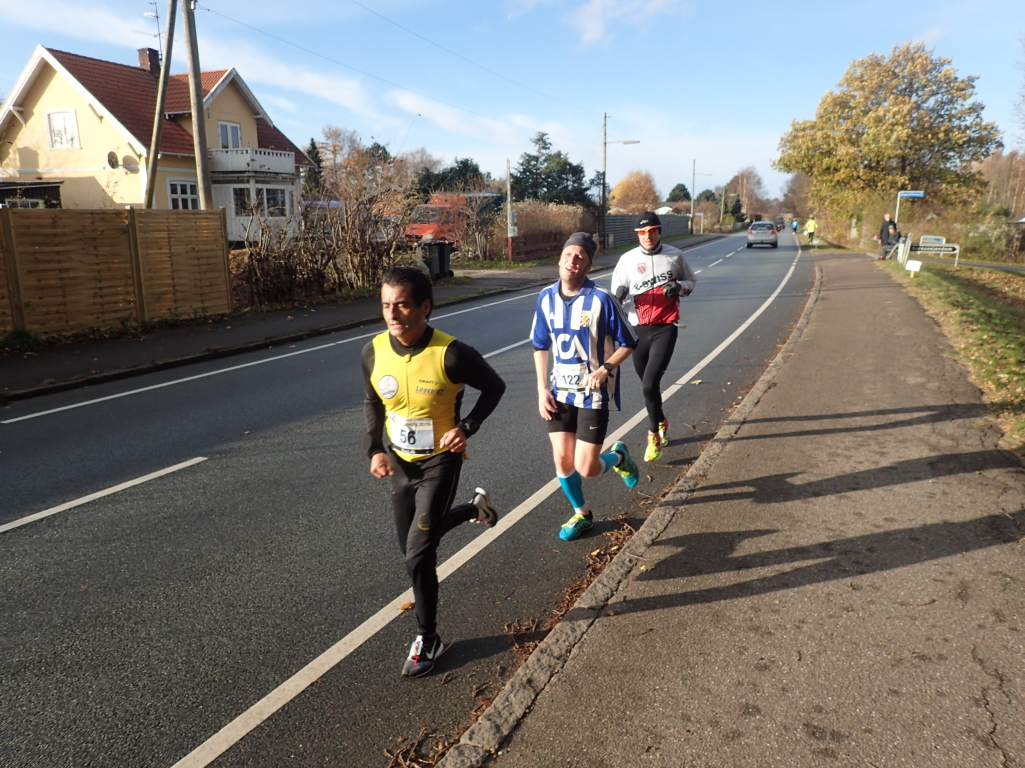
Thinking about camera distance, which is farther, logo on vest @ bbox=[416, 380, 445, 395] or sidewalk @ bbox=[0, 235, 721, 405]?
sidewalk @ bbox=[0, 235, 721, 405]

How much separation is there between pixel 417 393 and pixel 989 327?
11061mm

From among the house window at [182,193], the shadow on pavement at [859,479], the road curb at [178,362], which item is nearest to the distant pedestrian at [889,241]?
the road curb at [178,362]

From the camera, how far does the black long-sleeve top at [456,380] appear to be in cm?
314

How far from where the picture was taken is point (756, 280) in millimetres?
23672

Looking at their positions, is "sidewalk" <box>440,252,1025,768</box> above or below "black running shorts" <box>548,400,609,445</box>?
below

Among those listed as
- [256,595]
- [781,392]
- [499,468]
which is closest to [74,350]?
[499,468]

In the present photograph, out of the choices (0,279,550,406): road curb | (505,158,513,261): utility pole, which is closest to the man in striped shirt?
(0,279,550,406): road curb

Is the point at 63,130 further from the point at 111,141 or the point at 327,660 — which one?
the point at 327,660

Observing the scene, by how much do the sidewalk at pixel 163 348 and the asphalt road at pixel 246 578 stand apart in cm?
133

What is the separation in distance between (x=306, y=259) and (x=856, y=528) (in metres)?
15.4

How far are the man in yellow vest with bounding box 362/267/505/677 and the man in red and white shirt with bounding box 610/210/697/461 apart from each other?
2.81 metres

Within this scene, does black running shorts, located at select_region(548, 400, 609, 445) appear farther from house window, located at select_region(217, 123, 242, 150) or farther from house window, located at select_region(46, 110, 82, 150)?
house window, located at select_region(46, 110, 82, 150)

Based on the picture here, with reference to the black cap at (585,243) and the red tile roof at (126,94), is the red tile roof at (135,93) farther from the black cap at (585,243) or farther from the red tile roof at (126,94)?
the black cap at (585,243)

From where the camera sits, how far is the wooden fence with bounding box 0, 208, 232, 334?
38.2 ft
